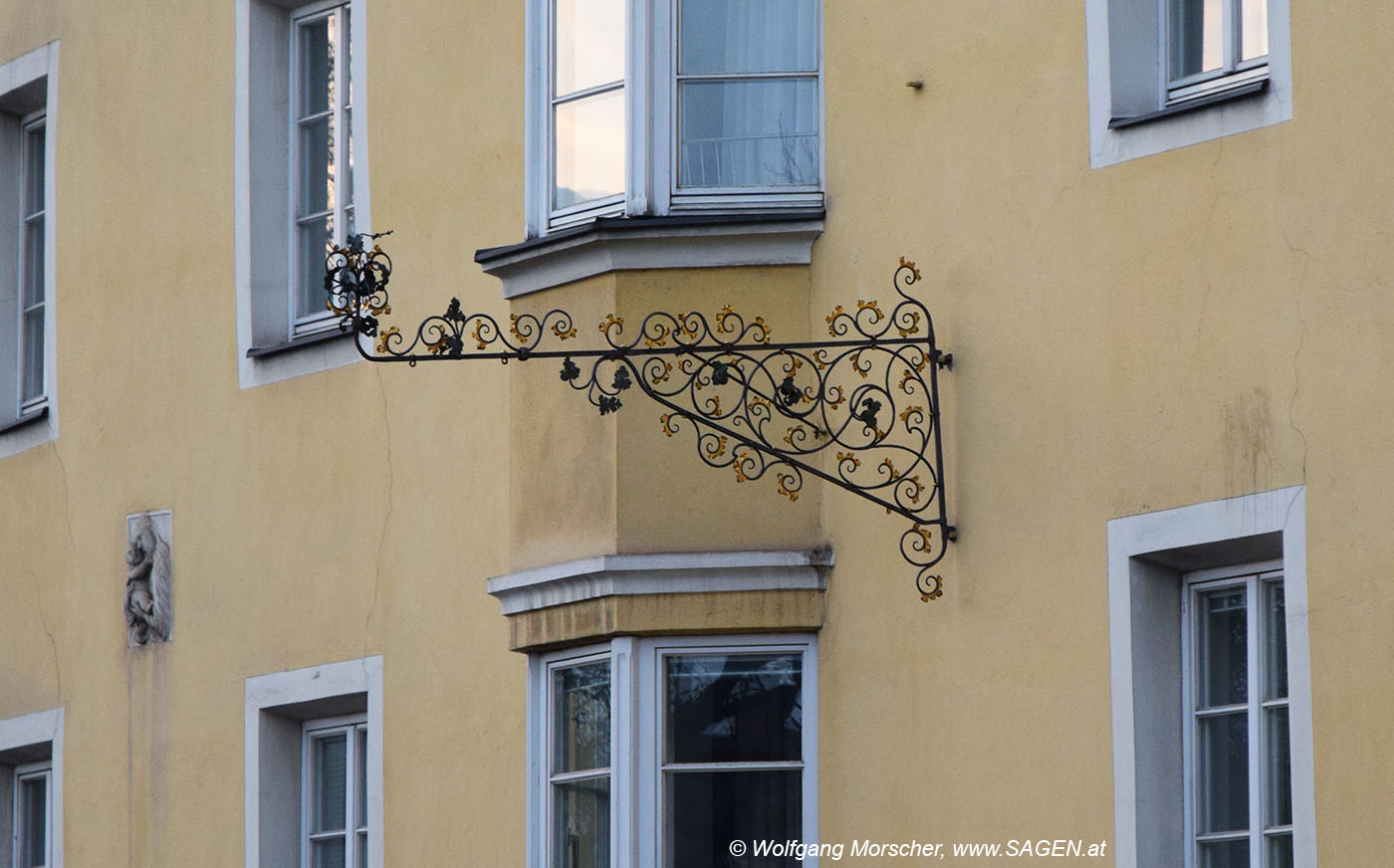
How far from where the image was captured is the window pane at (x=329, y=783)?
13633 mm

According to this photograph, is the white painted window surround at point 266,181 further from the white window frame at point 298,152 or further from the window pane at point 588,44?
the window pane at point 588,44

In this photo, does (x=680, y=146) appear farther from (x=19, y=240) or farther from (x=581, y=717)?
(x=19, y=240)

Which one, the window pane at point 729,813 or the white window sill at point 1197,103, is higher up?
the white window sill at point 1197,103

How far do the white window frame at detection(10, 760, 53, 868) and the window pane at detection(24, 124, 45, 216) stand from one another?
2912 millimetres

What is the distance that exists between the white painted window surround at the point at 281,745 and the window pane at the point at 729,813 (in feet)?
7.84

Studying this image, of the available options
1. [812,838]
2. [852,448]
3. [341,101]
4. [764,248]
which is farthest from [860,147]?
[341,101]

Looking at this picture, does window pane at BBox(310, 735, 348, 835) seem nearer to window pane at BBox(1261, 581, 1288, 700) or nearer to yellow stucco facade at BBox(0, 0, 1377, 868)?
yellow stucco facade at BBox(0, 0, 1377, 868)

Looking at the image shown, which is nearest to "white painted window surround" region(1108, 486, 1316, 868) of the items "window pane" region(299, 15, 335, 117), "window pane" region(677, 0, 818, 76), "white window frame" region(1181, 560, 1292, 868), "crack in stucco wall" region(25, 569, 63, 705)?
"white window frame" region(1181, 560, 1292, 868)

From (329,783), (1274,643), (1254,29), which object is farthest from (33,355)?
(1274,643)

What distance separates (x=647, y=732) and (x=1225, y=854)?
2.27 meters

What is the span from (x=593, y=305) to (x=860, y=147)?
1.16 metres

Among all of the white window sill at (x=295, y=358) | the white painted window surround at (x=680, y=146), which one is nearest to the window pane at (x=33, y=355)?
the white window sill at (x=295, y=358)

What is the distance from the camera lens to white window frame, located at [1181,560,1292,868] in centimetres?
1005

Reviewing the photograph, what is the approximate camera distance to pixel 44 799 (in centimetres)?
1554
